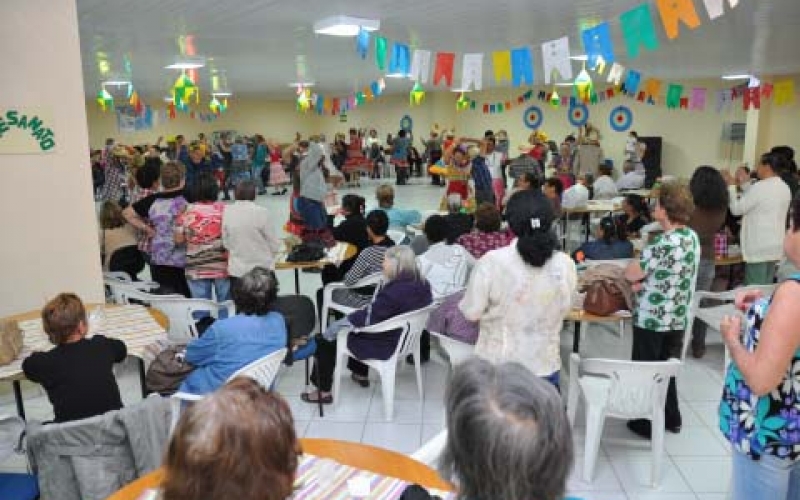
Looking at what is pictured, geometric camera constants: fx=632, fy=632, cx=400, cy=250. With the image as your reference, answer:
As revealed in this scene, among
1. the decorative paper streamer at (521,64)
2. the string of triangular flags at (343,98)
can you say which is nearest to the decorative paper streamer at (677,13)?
the decorative paper streamer at (521,64)

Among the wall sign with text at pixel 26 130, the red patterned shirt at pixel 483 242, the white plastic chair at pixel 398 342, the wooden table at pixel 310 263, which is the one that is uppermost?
the wall sign with text at pixel 26 130

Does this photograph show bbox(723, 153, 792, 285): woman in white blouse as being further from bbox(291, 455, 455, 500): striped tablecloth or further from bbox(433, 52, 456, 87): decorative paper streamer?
bbox(291, 455, 455, 500): striped tablecloth

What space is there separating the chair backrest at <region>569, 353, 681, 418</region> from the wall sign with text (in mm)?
3167

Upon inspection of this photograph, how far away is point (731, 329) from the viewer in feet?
5.47

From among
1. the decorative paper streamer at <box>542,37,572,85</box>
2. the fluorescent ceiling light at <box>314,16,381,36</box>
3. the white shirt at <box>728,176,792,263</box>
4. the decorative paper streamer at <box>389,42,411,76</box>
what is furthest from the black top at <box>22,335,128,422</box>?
the white shirt at <box>728,176,792,263</box>

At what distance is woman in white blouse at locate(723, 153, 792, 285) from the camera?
430cm

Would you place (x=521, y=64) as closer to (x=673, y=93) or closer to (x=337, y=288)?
(x=337, y=288)

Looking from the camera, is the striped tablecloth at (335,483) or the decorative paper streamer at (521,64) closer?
the striped tablecloth at (335,483)

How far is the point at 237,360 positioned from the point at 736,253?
373 cm

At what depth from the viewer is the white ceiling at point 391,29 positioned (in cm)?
425

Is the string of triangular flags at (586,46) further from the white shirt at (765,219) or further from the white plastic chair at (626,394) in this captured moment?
the white plastic chair at (626,394)

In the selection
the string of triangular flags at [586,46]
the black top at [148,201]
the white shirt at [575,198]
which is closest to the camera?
the string of triangular flags at [586,46]

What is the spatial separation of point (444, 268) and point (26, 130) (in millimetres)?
2508

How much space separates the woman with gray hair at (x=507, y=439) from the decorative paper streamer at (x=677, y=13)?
2427mm
